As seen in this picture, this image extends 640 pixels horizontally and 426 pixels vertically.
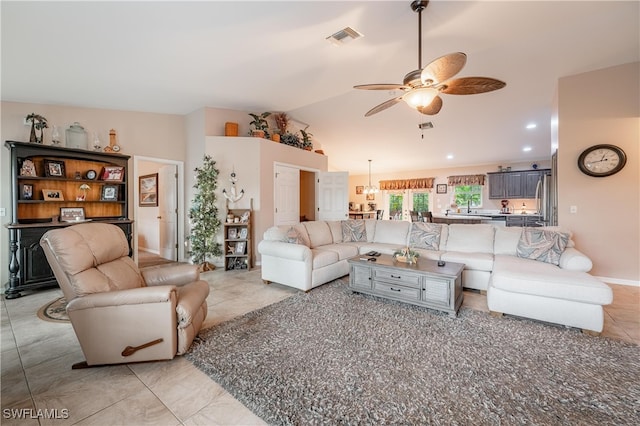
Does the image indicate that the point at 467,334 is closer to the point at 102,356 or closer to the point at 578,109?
the point at 102,356

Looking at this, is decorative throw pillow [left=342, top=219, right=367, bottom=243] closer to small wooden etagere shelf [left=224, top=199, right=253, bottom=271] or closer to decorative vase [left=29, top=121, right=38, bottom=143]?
small wooden etagere shelf [left=224, top=199, right=253, bottom=271]

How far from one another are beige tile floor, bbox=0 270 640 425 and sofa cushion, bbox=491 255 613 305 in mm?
485

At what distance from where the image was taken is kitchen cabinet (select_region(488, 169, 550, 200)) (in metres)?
7.71

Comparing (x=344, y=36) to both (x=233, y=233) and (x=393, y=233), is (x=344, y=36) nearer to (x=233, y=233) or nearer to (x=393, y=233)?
(x=393, y=233)

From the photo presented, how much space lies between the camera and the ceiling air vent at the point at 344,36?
2.80 m

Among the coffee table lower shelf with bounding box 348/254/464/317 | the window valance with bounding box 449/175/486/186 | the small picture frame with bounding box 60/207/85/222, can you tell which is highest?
the window valance with bounding box 449/175/486/186

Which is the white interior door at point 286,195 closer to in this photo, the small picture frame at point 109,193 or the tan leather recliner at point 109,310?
the small picture frame at point 109,193

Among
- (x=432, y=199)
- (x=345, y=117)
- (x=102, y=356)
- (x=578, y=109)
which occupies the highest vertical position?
(x=345, y=117)

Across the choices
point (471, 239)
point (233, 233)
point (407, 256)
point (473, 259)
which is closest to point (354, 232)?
point (407, 256)

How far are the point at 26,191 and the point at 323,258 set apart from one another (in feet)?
14.0

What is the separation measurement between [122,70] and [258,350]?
373 centimetres

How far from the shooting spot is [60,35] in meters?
2.56

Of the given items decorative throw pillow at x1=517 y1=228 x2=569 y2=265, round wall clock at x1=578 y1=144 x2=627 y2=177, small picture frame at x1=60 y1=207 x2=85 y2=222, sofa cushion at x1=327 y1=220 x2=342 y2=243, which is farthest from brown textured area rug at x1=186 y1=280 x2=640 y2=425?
small picture frame at x1=60 y1=207 x2=85 y2=222

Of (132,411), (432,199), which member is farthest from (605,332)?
(432,199)
